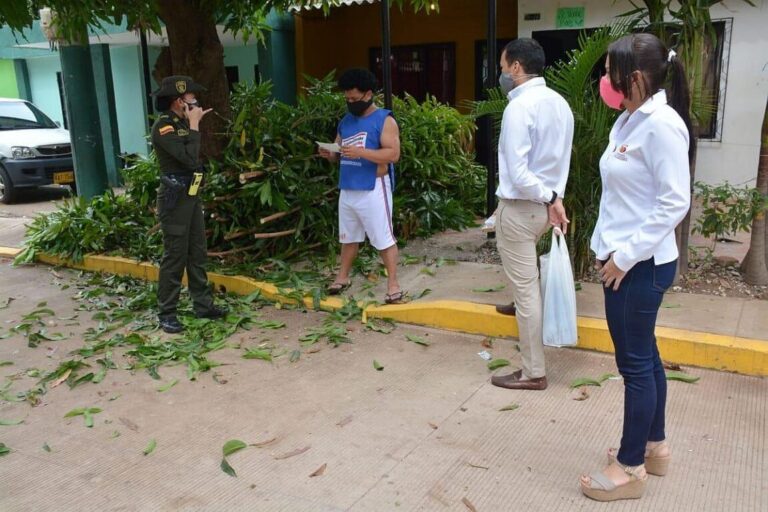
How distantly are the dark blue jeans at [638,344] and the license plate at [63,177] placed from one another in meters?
11.9

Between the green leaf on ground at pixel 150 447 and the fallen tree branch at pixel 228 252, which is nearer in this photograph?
the green leaf on ground at pixel 150 447

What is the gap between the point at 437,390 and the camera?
4.20 metres

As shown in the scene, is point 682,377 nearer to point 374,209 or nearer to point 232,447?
point 374,209

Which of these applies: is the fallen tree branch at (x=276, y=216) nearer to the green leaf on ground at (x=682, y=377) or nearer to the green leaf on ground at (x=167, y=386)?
the green leaf on ground at (x=167, y=386)

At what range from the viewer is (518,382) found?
13.5ft

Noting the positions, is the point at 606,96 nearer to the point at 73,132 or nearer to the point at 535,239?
the point at 535,239

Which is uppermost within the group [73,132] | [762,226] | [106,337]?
[73,132]

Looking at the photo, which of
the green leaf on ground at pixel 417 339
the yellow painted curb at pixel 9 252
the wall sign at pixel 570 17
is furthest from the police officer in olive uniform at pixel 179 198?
the wall sign at pixel 570 17

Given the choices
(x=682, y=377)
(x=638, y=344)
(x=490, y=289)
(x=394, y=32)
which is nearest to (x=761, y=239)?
(x=682, y=377)

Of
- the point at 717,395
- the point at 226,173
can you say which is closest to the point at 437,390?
the point at 717,395

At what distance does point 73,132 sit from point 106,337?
15.6 ft

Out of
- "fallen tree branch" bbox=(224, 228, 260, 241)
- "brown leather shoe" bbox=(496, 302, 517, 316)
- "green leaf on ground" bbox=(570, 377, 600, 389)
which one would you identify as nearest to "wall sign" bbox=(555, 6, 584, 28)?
"fallen tree branch" bbox=(224, 228, 260, 241)

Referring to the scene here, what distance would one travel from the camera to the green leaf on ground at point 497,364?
4.48 m

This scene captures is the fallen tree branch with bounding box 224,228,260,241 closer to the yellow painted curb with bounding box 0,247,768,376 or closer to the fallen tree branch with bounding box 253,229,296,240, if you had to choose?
the fallen tree branch with bounding box 253,229,296,240
